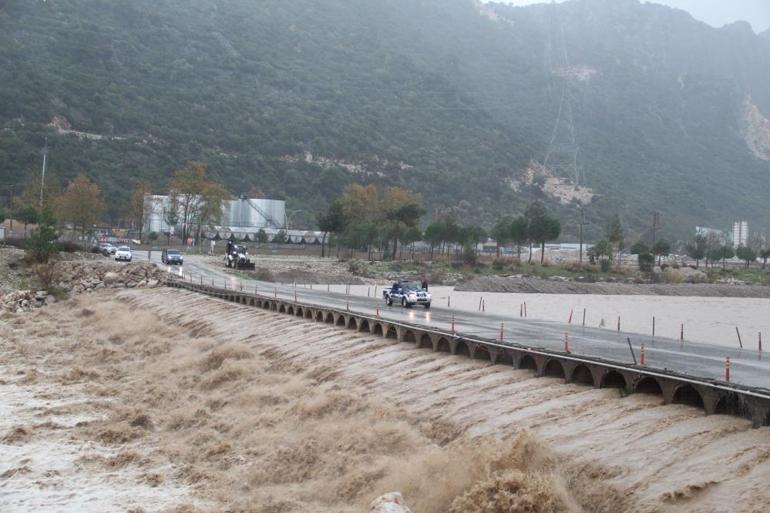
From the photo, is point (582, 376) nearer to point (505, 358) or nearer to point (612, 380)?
point (612, 380)

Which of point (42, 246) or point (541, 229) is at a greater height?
point (541, 229)

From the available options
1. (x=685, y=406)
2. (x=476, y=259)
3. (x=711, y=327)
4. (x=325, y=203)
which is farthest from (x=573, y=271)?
(x=685, y=406)

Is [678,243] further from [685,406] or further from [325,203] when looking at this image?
[685,406]

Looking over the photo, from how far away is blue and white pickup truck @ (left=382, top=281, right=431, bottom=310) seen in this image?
46.9 m

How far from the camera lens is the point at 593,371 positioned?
1833cm

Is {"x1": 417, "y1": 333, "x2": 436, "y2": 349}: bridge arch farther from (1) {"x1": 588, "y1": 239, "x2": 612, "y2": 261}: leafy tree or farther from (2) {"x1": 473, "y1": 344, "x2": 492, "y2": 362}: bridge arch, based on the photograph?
(1) {"x1": 588, "y1": 239, "x2": 612, "y2": 261}: leafy tree

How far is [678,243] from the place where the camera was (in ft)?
655

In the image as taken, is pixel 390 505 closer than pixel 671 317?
Yes

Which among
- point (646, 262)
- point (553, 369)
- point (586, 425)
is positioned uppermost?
point (646, 262)

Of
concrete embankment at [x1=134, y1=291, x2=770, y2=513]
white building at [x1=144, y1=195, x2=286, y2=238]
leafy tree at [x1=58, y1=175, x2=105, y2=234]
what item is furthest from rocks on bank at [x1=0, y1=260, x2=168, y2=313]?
white building at [x1=144, y1=195, x2=286, y2=238]

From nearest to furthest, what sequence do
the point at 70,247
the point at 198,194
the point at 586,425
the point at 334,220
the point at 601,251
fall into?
the point at 586,425 → the point at 70,247 → the point at 198,194 → the point at 334,220 → the point at 601,251

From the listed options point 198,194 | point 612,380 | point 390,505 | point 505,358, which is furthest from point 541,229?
point 390,505

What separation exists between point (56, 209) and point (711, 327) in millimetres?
74931

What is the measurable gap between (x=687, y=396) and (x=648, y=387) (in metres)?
1.17
